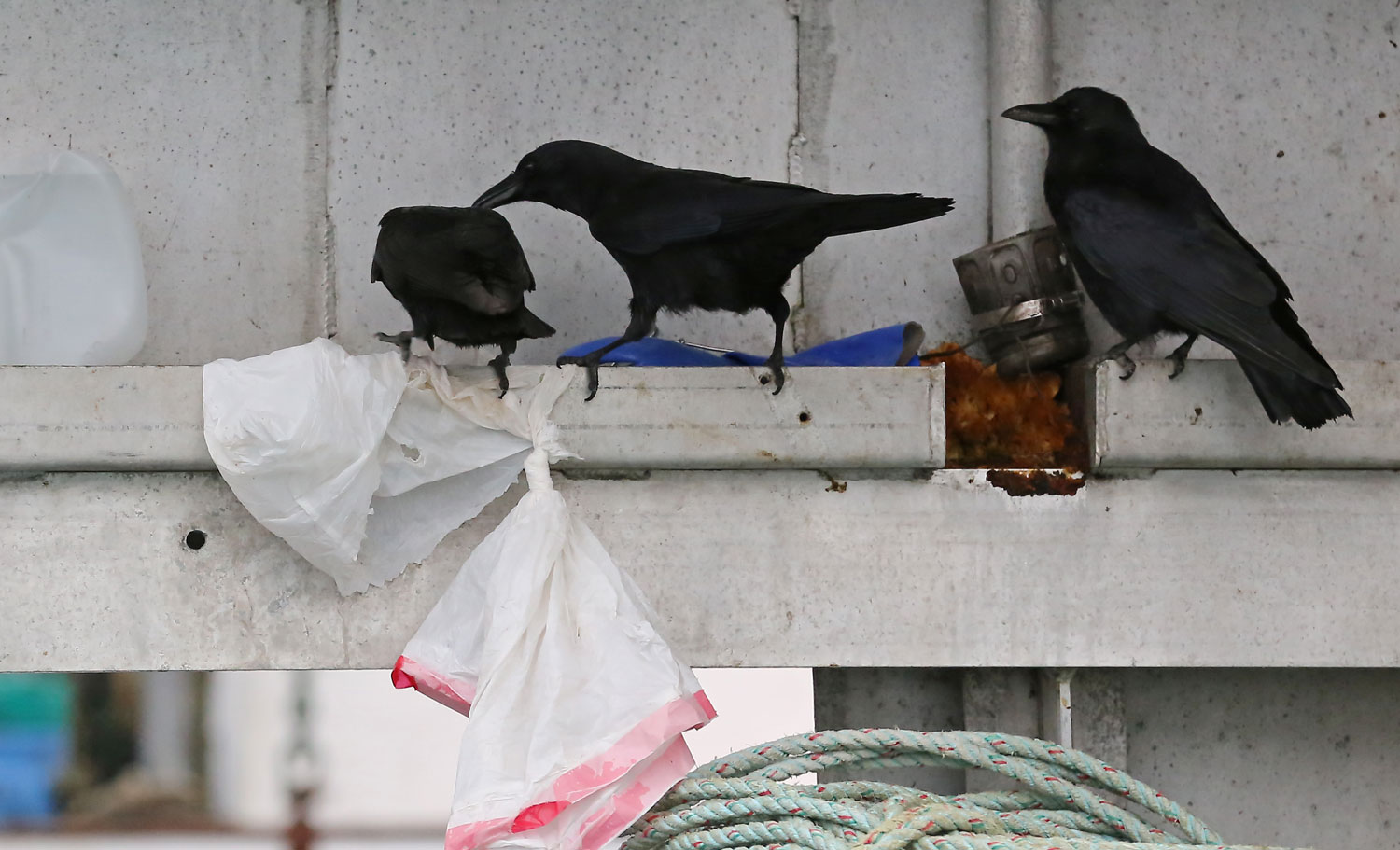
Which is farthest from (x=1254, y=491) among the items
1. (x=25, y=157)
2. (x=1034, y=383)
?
(x=25, y=157)

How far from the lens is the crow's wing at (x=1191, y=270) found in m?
1.41

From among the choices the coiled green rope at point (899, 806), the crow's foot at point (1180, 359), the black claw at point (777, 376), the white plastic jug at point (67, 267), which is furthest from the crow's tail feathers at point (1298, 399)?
the white plastic jug at point (67, 267)

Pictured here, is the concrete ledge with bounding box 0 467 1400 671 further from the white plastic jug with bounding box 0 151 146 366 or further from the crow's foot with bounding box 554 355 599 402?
the white plastic jug with bounding box 0 151 146 366

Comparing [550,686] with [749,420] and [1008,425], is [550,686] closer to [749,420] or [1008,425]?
[749,420]

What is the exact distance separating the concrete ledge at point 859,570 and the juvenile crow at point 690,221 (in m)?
0.22

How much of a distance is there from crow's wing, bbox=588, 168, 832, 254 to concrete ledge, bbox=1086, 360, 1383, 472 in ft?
1.75

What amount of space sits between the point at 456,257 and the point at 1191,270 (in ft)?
3.30

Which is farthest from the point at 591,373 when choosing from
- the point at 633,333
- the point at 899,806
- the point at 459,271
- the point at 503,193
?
the point at 899,806

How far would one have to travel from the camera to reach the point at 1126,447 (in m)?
1.53

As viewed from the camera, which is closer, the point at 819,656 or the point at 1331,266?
the point at 819,656

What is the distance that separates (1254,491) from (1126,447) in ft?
0.67

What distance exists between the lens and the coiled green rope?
1.21 meters

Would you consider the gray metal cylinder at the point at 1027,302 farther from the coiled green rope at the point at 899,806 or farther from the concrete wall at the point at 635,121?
the coiled green rope at the point at 899,806

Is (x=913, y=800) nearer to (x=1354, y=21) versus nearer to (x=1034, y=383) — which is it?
(x=1034, y=383)
